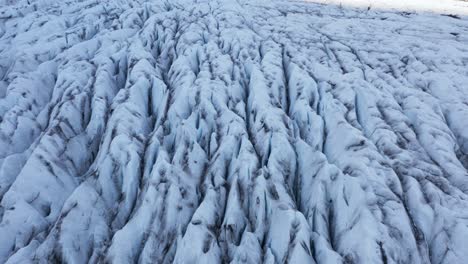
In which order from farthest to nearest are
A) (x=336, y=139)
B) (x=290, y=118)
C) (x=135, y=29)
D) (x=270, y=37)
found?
(x=135, y=29), (x=270, y=37), (x=290, y=118), (x=336, y=139)

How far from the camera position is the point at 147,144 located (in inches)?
255

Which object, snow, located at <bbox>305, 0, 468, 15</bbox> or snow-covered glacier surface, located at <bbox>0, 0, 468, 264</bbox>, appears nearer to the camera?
snow-covered glacier surface, located at <bbox>0, 0, 468, 264</bbox>

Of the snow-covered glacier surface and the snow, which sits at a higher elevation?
the snow

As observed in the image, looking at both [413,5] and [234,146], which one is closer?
[234,146]

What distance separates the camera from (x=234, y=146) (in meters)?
6.18

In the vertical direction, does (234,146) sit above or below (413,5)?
below

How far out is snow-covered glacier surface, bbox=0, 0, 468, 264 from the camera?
15.4ft

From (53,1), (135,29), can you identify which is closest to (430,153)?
(135,29)

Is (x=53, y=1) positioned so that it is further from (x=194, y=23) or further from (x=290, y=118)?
(x=290, y=118)

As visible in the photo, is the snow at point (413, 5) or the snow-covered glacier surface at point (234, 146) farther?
the snow at point (413, 5)

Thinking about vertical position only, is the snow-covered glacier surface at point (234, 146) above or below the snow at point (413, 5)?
below

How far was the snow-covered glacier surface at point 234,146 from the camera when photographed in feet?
15.4

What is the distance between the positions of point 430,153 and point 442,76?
118 inches

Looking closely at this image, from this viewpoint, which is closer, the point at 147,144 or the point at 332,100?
the point at 147,144
